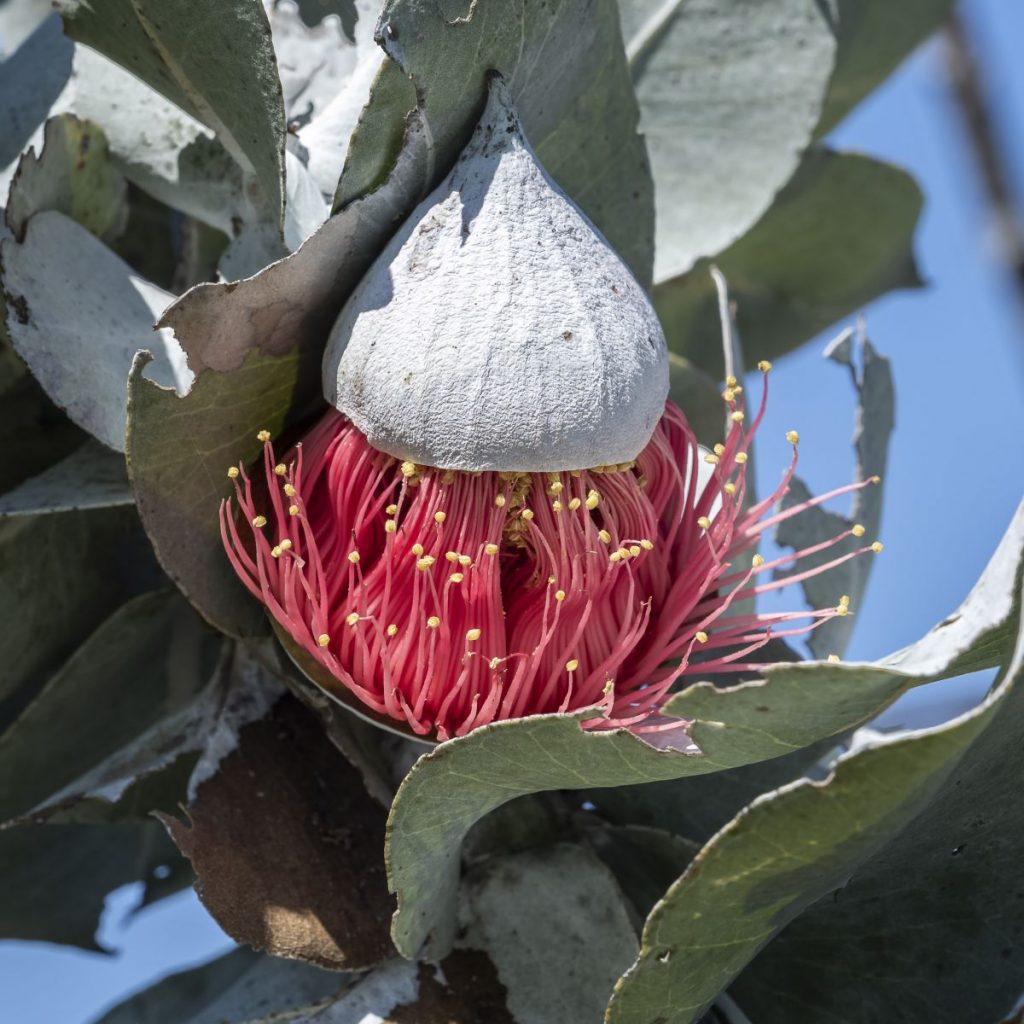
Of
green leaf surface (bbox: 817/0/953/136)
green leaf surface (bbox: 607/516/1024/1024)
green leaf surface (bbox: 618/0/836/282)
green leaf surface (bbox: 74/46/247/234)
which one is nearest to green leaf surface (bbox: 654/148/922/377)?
green leaf surface (bbox: 817/0/953/136)

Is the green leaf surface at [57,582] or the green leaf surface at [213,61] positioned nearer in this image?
the green leaf surface at [213,61]

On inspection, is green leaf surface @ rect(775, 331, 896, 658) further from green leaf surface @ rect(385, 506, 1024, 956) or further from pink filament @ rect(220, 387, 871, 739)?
green leaf surface @ rect(385, 506, 1024, 956)

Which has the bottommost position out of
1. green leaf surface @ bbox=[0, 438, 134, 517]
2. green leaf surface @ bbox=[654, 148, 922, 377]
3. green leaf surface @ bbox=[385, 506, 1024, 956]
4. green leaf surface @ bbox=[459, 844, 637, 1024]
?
green leaf surface @ bbox=[459, 844, 637, 1024]

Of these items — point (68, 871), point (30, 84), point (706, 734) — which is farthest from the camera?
point (68, 871)

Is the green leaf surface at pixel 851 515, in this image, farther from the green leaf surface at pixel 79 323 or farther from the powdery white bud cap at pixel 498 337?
the green leaf surface at pixel 79 323

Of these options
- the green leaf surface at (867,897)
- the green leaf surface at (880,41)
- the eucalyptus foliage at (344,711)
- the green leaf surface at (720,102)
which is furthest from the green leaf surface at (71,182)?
the green leaf surface at (880,41)

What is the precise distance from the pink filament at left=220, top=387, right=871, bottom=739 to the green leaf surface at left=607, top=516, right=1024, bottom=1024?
0.58ft

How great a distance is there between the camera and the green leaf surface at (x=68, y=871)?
1.63 metres

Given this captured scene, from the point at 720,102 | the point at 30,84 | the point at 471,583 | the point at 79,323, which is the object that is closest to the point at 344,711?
the point at 471,583

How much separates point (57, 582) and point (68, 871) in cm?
36

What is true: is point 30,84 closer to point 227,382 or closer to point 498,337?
point 227,382

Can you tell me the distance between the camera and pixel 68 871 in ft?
5.49

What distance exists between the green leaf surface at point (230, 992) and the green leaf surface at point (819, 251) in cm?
111

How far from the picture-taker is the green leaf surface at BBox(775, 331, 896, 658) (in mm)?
1495
